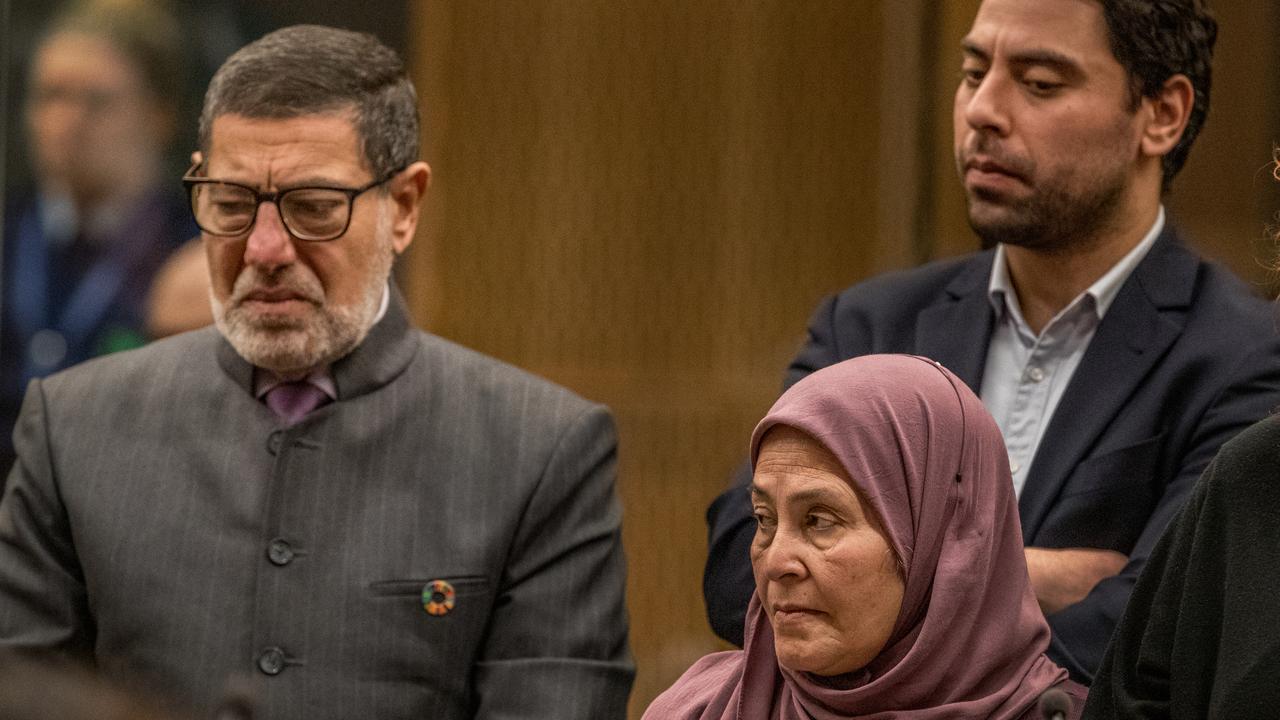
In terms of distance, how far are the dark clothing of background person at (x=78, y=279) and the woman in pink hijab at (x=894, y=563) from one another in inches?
121

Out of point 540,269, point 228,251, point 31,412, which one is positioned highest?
point 228,251

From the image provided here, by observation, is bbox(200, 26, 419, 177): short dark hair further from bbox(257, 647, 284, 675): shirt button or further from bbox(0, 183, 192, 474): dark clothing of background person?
bbox(0, 183, 192, 474): dark clothing of background person

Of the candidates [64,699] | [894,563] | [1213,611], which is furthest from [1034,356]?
[64,699]

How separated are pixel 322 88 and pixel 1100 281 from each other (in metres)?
1.23

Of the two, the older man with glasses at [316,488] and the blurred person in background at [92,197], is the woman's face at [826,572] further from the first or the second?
the blurred person in background at [92,197]

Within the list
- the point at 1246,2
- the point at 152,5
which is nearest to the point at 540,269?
the point at 152,5

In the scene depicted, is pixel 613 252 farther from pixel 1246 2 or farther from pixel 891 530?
pixel 891 530

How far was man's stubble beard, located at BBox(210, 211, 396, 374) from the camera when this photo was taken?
2861 millimetres

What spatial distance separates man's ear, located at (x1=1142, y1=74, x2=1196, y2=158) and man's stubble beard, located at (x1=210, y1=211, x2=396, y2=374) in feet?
3.97

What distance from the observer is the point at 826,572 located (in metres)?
2.36

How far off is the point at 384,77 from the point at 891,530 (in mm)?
1157

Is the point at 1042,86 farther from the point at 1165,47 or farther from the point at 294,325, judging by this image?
the point at 294,325

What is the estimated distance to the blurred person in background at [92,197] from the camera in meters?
5.08

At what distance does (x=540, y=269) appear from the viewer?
19.5 feet
